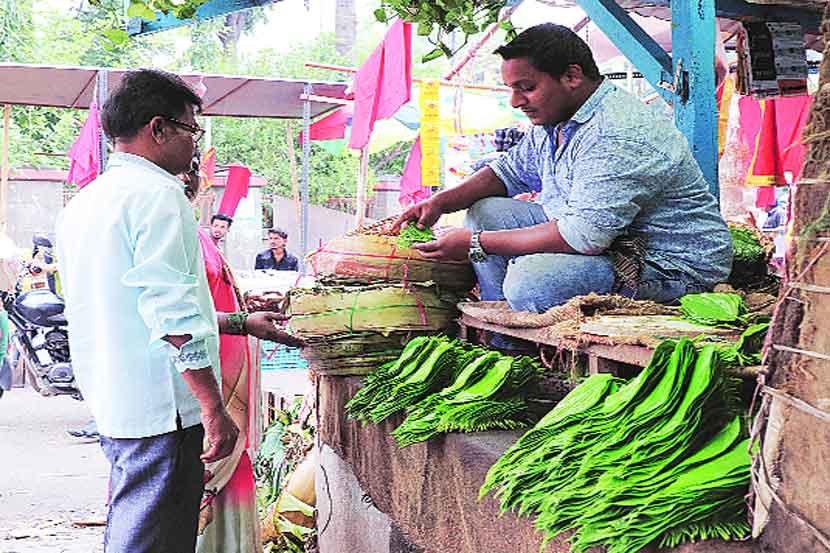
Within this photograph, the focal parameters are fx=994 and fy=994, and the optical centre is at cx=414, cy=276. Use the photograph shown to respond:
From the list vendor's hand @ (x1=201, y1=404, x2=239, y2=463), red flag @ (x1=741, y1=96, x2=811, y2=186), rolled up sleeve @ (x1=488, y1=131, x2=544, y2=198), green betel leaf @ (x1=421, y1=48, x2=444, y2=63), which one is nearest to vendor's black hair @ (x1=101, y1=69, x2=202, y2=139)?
vendor's hand @ (x1=201, y1=404, x2=239, y2=463)

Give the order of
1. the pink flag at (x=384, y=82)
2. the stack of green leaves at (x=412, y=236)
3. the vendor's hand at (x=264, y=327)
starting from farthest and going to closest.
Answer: the pink flag at (x=384, y=82) < the stack of green leaves at (x=412, y=236) < the vendor's hand at (x=264, y=327)

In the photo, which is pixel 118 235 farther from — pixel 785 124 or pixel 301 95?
pixel 301 95

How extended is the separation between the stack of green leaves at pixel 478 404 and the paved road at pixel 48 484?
3.82 meters

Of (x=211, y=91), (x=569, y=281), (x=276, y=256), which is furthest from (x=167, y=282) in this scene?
(x=276, y=256)

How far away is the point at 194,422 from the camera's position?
2.86m

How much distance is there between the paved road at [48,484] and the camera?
6.05 m

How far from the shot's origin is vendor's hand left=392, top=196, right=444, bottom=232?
3.78m

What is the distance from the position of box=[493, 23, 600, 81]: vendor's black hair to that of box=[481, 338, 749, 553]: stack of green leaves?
1.42m

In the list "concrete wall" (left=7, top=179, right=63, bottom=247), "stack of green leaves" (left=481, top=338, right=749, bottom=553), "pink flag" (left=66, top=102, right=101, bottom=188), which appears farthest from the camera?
"concrete wall" (left=7, top=179, right=63, bottom=247)

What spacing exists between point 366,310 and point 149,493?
1078 mm

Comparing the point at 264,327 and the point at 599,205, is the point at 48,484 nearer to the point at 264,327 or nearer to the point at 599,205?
the point at 264,327

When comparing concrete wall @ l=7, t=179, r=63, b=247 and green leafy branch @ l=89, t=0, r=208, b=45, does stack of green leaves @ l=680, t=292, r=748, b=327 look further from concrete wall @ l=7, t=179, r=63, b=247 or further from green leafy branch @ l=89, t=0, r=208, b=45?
concrete wall @ l=7, t=179, r=63, b=247

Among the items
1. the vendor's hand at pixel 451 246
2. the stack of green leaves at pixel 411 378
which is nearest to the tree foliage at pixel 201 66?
the vendor's hand at pixel 451 246

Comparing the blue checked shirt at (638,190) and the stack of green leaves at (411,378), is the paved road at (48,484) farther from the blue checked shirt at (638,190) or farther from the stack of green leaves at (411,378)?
the blue checked shirt at (638,190)
